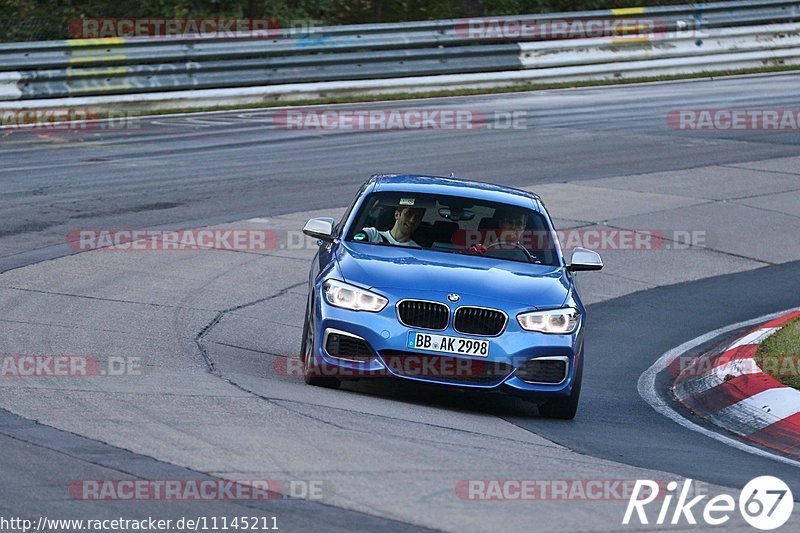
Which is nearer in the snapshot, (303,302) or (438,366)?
(438,366)

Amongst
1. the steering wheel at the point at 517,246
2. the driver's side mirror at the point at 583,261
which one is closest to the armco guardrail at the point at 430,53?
the steering wheel at the point at 517,246

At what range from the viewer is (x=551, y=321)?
931 cm

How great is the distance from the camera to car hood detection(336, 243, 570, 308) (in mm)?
9273

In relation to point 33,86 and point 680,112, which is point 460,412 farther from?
point 680,112

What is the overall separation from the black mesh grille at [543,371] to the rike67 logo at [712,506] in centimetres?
189

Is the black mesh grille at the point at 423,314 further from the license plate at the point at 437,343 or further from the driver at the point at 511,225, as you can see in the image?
the driver at the point at 511,225

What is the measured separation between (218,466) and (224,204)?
10.4 meters

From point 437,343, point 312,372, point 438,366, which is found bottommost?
Result: point 312,372

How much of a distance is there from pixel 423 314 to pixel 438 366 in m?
0.36

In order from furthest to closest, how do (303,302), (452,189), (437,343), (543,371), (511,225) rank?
(303,302) < (452,189) < (511,225) < (543,371) < (437,343)

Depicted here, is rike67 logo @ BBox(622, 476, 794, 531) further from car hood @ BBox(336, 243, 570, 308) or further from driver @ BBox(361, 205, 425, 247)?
driver @ BBox(361, 205, 425, 247)

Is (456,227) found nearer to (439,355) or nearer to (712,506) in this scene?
(439,355)

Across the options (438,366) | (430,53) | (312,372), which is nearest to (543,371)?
(438,366)

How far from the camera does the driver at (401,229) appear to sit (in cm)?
1027
